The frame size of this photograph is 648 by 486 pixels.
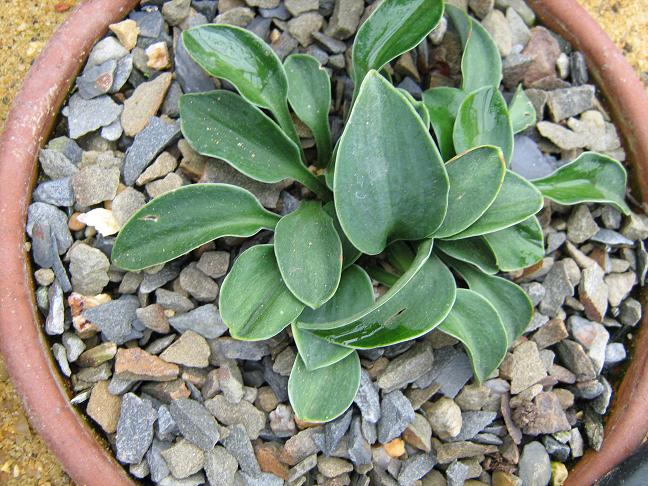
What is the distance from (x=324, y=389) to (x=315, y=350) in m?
0.08

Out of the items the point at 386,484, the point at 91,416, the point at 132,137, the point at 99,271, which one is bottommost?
the point at 386,484

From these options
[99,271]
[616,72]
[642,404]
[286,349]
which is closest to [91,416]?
[99,271]

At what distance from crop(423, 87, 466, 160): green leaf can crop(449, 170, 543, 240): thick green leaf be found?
6.3 inches

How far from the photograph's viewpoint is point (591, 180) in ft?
4.68

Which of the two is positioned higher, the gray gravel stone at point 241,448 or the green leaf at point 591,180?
the green leaf at point 591,180

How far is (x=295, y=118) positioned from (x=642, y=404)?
962mm

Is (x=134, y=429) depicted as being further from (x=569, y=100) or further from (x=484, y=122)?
(x=569, y=100)

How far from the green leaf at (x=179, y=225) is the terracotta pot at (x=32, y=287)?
0.22 m

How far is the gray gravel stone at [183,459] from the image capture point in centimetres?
123

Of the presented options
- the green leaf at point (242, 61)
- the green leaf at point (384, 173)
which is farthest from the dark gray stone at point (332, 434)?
the green leaf at point (242, 61)

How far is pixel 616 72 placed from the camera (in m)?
1.52

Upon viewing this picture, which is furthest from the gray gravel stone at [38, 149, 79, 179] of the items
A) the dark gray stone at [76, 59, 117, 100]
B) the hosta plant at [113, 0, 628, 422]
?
the hosta plant at [113, 0, 628, 422]

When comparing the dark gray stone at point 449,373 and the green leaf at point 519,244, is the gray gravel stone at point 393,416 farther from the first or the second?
the green leaf at point 519,244

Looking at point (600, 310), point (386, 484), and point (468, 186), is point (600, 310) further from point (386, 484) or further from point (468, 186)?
point (386, 484)
